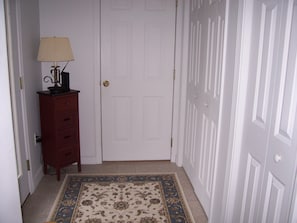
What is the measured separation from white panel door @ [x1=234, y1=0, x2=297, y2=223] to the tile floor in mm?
899

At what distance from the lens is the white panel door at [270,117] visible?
130 cm

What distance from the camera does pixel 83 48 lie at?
3.17 meters

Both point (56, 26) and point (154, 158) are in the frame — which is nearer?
point (56, 26)

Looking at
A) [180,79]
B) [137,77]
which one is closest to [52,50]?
[137,77]

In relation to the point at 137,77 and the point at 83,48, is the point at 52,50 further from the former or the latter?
the point at 137,77

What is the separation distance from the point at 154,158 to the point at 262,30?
91.6 inches

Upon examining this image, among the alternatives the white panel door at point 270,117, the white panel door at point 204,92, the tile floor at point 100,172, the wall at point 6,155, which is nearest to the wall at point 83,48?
the tile floor at point 100,172

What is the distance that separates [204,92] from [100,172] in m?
1.52

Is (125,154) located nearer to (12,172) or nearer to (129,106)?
(129,106)

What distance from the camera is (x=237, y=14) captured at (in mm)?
1726

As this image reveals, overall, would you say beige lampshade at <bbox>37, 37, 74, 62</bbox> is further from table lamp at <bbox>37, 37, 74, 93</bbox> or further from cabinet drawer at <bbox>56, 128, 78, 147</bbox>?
cabinet drawer at <bbox>56, 128, 78, 147</bbox>

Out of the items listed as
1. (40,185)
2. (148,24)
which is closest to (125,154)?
(40,185)

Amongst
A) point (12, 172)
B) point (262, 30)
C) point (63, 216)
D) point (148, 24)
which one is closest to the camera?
point (262, 30)

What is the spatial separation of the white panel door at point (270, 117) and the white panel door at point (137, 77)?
5.57ft
